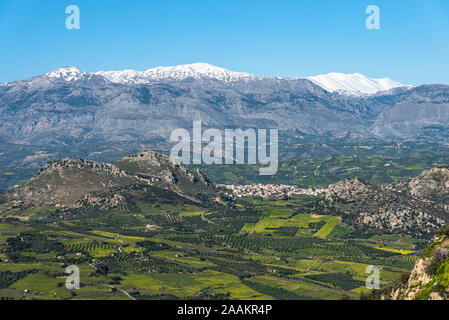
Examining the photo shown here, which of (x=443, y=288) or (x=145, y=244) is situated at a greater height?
(x=443, y=288)

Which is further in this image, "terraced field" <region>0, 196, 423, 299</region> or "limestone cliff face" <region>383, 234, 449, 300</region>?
"terraced field" <region>0, 196, 423, 299</region>

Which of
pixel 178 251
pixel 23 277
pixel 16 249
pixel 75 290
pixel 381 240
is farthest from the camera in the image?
pixel 381 240

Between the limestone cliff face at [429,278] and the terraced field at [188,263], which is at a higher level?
the limestone cliff face at [429,278]

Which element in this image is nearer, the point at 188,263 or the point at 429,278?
the point at 429,278

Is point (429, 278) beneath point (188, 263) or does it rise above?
above

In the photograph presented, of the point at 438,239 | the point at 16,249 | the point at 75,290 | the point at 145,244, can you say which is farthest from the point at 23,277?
the point at 438,239

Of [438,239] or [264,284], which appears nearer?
[438,239]

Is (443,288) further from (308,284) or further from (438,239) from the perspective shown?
(308,284)

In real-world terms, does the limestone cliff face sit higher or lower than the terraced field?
higher

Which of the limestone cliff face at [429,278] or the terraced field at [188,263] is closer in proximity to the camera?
the limestone cliff face at [429,278]
